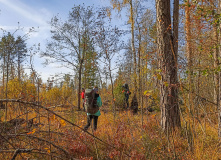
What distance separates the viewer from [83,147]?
342cm

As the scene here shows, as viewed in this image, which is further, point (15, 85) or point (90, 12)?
point (90, 12)

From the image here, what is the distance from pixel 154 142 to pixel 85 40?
11.0m

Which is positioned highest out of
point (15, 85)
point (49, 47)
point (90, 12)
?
point (90, 12)

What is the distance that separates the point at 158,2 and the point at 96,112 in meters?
3.71

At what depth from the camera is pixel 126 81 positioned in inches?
395

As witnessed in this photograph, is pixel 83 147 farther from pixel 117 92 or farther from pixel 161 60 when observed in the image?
pixel 117 92

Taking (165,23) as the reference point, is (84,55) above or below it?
above

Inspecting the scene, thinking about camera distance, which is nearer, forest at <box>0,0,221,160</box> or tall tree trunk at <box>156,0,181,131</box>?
forest at <box>0,0,221,160</box>

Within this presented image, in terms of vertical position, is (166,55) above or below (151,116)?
above

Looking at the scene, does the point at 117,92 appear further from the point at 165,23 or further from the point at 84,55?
the point at 165,23

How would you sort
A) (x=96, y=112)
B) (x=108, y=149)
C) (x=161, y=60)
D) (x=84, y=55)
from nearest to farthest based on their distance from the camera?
(x=108, y=149)
(x=161, y=60)
(x=96, y=112)
(x=84, y=55)

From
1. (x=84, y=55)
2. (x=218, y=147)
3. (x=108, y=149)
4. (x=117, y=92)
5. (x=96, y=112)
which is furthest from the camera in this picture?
(x=84, y=55)

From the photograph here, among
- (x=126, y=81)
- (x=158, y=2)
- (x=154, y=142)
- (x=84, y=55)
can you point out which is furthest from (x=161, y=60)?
(x=84, y=55)

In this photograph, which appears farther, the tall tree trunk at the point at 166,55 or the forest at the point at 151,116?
the tall tree trunk at the point at 166,55
